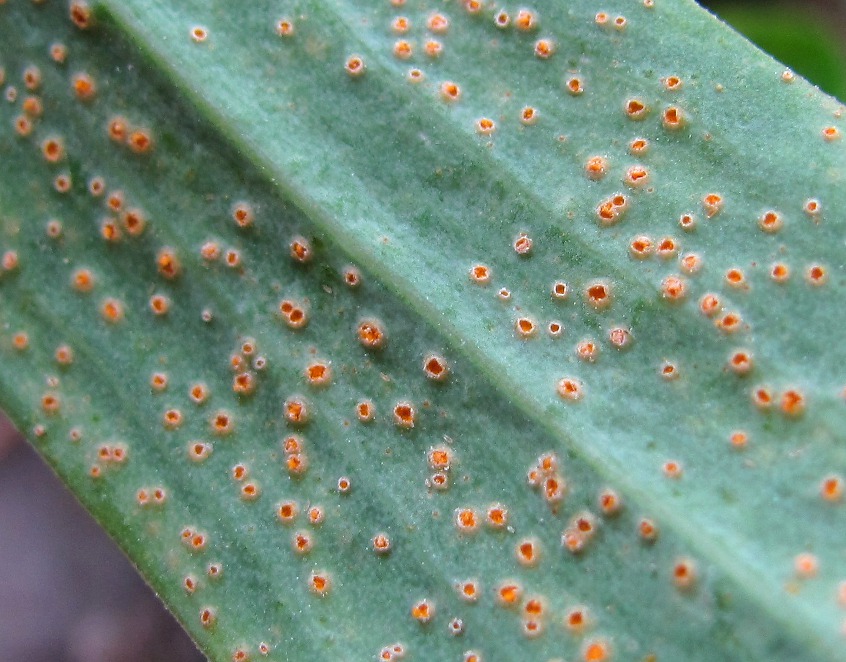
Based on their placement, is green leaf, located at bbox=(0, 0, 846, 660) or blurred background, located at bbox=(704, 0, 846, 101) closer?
green leaf, located at bbox=(0, 0, 846, 660)

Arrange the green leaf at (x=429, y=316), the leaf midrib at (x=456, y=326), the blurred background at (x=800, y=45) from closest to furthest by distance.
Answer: the leaf midrib at (x=456, y=326)
the green leaf at (x=429, y=316)
the blurred background at (x=800, y=45)

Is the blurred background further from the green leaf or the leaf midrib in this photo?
the leaf midrib

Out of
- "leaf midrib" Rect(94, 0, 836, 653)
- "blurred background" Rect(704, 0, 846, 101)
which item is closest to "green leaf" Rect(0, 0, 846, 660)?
"leaf midrib" Rect(94, 0, 836, 653)

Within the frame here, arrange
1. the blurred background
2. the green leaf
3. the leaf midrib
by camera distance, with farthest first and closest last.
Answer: the blurred background < the green leaf < the leaf midrib

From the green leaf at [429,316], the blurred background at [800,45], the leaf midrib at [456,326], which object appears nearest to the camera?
the leaf midrib at [456,326]

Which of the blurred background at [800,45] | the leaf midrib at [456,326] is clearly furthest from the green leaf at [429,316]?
the blurred background at [800,45]

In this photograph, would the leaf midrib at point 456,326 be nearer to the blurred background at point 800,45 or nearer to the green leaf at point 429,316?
the green leaf at point 429,316

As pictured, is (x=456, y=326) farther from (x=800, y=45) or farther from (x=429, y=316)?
(x=800, y=45)

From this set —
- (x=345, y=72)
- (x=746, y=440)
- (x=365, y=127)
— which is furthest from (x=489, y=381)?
(x=345, y=72)

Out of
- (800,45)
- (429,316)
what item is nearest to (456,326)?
(429,316)
